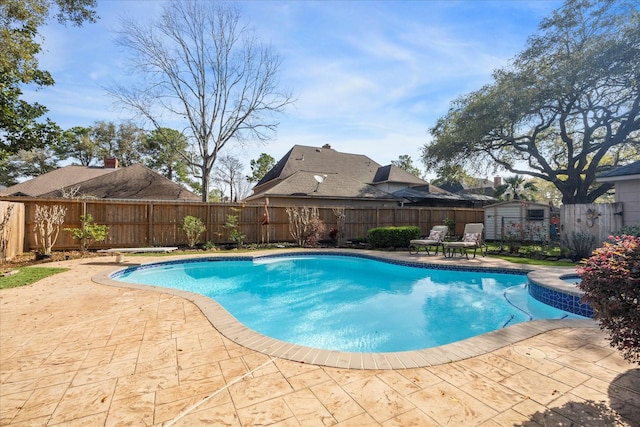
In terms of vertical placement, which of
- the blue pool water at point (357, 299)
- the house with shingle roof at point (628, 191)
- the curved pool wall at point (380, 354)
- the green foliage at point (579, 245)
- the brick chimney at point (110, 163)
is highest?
the brick chimney at point (110, 163)

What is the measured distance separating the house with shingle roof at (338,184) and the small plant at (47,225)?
1011 cm

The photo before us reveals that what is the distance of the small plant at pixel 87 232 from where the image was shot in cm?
1083

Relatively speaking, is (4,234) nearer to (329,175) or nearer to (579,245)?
(329,175)

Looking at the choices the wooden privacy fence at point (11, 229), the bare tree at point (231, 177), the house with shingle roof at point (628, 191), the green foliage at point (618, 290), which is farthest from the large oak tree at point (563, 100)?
the bare tree at point (231, 177)

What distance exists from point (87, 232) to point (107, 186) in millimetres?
11951

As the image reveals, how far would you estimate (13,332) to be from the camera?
377cm

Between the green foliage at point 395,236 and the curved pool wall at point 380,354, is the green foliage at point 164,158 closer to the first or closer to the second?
the green foliage at point 395,236

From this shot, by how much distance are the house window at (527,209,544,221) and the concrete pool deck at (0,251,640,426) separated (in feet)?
43.4

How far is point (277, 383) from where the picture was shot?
2.59 meters

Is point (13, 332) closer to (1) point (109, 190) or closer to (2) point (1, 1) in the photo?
(2) point (1, 1)

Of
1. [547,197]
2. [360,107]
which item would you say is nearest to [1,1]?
[360,107]

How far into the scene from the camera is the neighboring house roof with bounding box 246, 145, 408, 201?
20031mm

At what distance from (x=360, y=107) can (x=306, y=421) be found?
14280 millimetres

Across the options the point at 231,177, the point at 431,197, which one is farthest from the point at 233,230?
the point at 231,177
